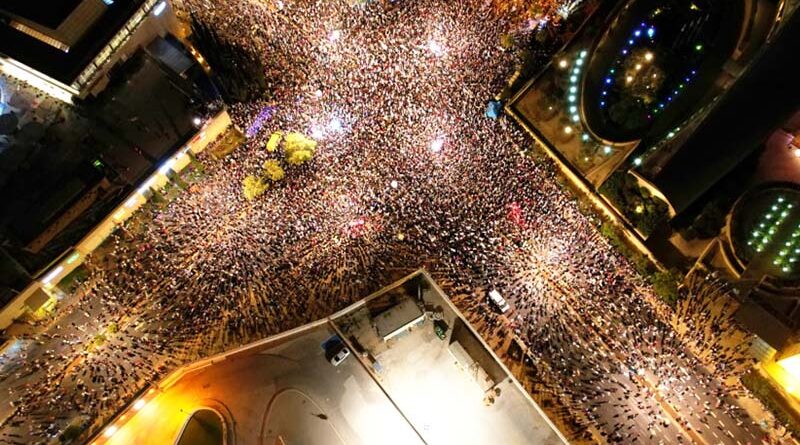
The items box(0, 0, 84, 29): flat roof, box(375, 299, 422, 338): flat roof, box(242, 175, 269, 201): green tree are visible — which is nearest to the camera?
box(0, 0, 84, 29): flat roof

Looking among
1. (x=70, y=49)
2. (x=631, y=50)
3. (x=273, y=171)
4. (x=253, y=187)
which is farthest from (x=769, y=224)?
(x=70, y=49)

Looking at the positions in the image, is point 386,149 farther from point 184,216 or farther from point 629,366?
point 629,366

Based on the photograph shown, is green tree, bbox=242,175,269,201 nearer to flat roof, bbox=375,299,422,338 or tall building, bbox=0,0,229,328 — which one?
tall building, bbox=0,0,229,328

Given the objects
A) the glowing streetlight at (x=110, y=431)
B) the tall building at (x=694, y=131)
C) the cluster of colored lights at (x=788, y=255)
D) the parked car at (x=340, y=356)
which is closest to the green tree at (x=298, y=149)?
the parked car at (x=340, y=356)

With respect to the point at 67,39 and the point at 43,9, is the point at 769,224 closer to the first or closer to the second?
the point at 67,39

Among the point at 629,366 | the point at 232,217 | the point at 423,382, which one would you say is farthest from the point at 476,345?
the point at 232,217

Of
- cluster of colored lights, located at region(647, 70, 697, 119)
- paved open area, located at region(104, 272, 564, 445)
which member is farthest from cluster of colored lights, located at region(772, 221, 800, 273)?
paved open area, located at region(104, 272, 564, 445)
